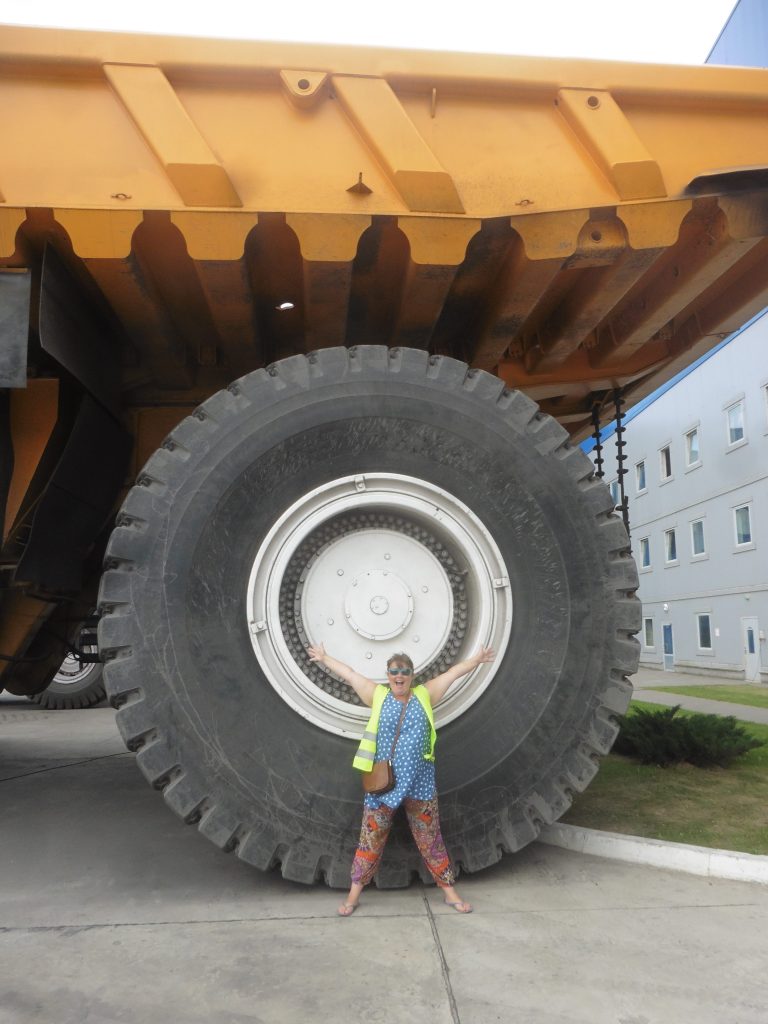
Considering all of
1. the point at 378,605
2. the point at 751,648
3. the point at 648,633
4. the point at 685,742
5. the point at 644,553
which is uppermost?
the point at 644,553

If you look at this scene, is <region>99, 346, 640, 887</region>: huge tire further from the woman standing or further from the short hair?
the short hair

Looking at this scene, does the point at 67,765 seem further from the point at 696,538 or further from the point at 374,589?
the point at 696,538

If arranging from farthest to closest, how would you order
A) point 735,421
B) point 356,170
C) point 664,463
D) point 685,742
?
point 664,463 → point 735,421 → point 685,742 → point 356,170

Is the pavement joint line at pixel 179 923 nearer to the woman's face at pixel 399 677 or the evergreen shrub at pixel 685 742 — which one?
the woman's face at pixel 399 677

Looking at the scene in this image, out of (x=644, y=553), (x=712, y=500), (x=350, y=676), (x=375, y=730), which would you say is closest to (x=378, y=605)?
(x=350, y=676)

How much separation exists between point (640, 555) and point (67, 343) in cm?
2736

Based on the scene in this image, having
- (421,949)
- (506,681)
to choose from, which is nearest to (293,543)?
(506,681)

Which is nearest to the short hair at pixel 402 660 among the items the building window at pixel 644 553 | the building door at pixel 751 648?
the building door at pixel 751 648

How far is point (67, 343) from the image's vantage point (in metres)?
3.44

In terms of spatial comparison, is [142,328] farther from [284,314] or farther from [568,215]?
[568,215]

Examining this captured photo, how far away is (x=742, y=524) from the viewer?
21781mm

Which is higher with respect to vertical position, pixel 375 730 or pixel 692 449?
pixel 692 449

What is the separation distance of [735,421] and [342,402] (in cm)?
2031

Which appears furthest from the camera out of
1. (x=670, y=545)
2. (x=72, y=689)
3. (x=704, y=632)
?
(x=670, y=545)
